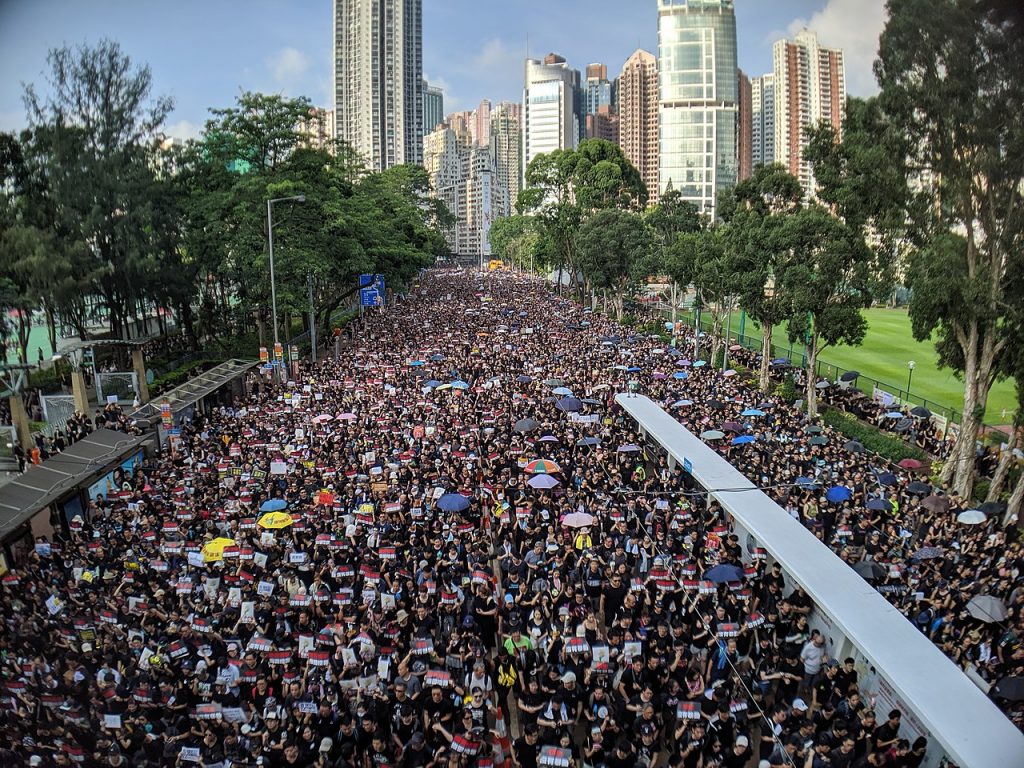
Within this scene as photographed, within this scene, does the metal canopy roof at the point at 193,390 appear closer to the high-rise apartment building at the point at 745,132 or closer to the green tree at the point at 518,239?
the green tree at the point at 518,239

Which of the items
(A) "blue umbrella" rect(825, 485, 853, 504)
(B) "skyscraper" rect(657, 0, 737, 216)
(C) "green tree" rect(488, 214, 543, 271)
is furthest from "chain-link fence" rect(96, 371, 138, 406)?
(C) "green tree" rect(488, 214, 543, 271)

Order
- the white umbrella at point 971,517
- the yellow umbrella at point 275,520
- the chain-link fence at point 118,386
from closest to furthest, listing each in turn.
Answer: the yellow umbrella at point 275,520 < the white umbrella at point 971,517 < the chain-link fence at point 118,386

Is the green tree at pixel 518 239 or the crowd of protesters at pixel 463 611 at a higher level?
the green tree at pixel 518 239

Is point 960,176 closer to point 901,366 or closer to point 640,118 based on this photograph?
point 901,366

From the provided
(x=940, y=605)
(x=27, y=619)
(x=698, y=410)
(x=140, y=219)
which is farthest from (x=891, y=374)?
(x=27, y=619)

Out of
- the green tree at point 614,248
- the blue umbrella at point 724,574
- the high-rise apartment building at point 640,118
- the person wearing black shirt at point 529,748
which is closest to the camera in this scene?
the person wearing black shirt at point 529,748

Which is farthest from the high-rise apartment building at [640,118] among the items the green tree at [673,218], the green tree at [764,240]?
the green tree at [764,240]

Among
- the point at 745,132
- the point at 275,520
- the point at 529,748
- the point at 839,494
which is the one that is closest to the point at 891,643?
the point at 529,748
